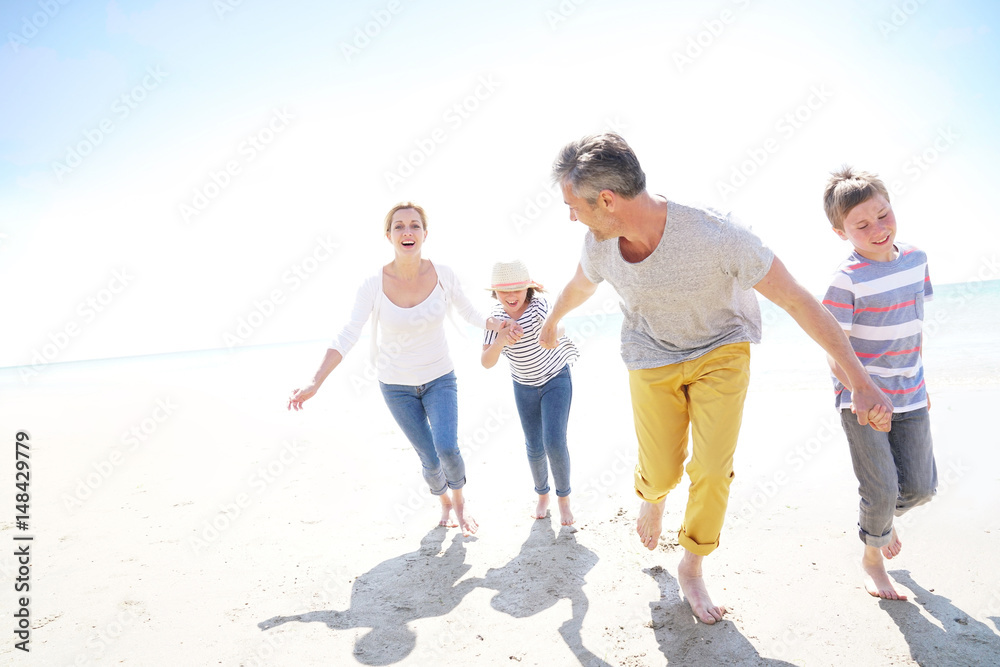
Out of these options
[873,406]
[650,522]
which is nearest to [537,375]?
[650,522]

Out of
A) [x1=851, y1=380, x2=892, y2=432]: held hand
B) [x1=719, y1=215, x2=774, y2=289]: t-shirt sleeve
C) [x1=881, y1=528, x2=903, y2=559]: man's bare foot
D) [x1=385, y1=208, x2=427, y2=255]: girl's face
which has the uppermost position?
[x1=385, y1=208, x2=427, y2=255]: girl's face

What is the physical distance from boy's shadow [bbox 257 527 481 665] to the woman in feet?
1.65

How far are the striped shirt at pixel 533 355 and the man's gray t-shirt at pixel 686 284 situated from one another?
134 centimetres

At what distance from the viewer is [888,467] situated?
9.12 feet

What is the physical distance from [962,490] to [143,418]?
39.4 ft

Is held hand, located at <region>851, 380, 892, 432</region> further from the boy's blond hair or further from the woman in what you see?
the woman

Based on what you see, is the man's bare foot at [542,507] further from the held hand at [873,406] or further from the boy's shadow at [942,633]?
the held hand at [873,406]

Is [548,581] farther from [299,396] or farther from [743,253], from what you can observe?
[743,253]

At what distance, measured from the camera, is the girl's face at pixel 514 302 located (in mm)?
4414

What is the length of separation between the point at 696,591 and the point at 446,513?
230 cm

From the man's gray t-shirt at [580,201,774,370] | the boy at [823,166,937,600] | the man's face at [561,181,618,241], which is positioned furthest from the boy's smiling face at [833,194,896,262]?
the man's face at [561,181,618,241]

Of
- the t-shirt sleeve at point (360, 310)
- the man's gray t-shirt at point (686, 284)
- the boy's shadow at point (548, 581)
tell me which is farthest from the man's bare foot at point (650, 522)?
the t-shirt sleeve at point (360, 310)

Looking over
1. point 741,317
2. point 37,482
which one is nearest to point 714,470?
point 741,317

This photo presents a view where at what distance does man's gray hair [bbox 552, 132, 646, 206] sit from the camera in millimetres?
2445
